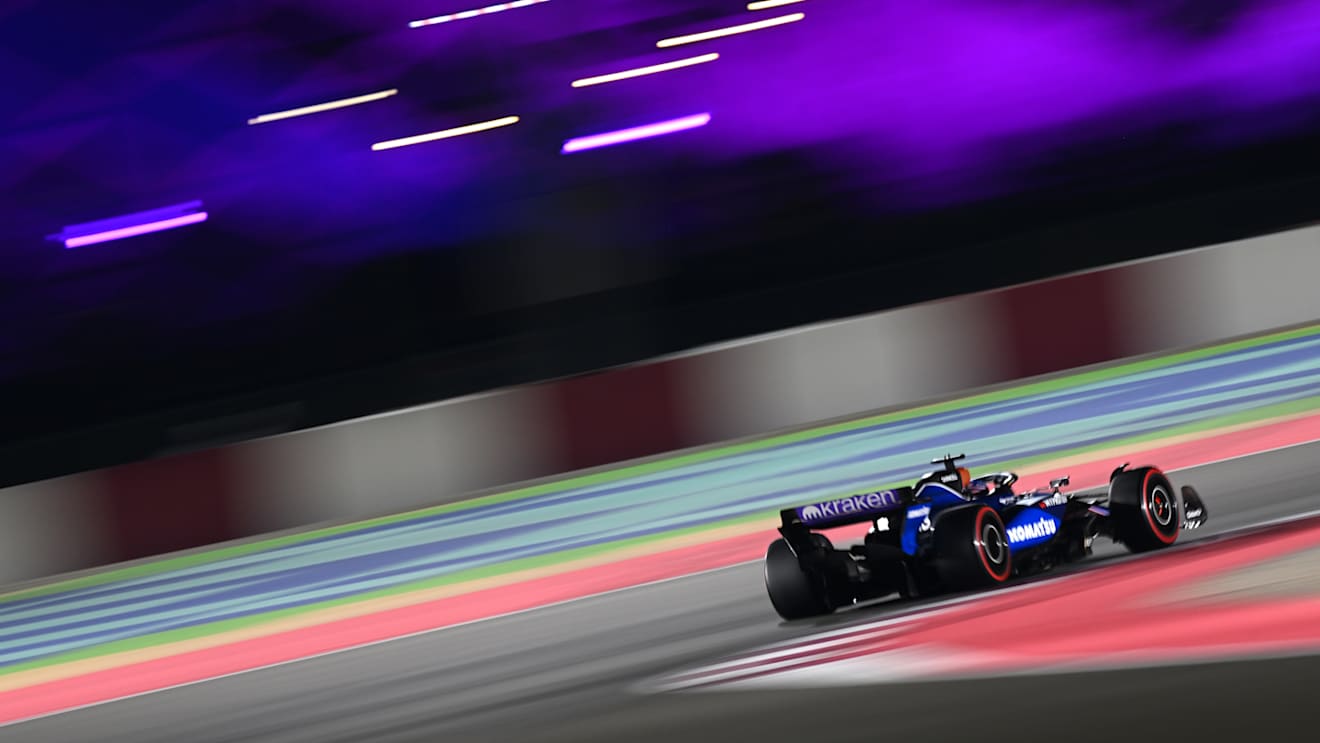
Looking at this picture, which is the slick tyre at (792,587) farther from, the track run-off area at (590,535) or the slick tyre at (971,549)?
the slick tyre at (971,549)

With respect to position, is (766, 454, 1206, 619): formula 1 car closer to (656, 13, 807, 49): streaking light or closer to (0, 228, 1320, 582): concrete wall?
(0, 228, 1320, 582): concrete wall

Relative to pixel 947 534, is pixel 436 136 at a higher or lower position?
higher

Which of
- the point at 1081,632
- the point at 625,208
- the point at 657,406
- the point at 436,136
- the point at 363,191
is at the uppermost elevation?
the point at 436,136

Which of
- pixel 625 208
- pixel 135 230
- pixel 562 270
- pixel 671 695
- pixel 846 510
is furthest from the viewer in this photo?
pixel 135 230

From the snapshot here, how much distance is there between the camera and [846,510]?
18.2 ft

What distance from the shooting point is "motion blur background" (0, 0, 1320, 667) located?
1219 centimetres

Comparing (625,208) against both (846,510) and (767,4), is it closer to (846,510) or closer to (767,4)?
(767,4)

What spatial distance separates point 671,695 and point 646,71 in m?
12.7

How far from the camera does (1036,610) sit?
194 inches

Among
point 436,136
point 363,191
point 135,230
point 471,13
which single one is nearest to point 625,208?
point 436,136

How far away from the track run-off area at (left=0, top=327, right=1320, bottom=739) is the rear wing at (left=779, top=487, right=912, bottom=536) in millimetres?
424

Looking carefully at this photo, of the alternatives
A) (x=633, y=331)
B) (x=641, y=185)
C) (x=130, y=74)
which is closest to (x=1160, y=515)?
(x=633, y=331)

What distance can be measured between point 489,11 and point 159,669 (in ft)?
32.7

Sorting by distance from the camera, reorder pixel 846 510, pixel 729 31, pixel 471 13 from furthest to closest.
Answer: pixel 729 31
pixel 471 13
pixel 846 510
